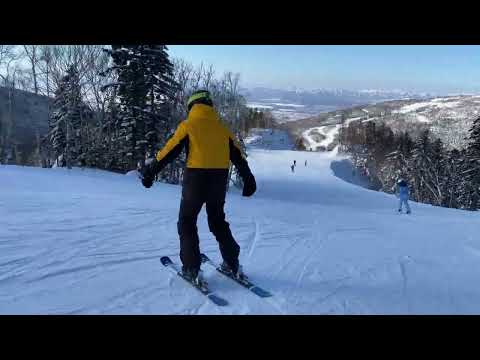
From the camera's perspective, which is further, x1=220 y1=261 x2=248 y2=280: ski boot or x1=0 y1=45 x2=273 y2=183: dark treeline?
x1=0 y1=45 x2=273 y2=183: dark treeline

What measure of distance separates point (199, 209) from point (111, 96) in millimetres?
30360

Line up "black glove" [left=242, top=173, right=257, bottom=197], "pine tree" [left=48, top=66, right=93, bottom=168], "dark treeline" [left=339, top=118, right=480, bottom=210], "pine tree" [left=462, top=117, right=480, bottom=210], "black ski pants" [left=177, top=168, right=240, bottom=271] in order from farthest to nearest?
"dark treeline" [left=339, top=118, right=480, bottom=210] < "pine tree" [left=462, top=117, right=480, bottom=210] < "pine tree" [left=48, top=66, right=93, bottom=168] < "black glove" [left=242, top=173, right=257, bottom=197] < "black ski pants" [left=177, top=168, right=240, bottom=271]

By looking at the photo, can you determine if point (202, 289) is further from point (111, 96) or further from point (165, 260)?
point (111, 96)

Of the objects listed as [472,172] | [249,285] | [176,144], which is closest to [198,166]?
[176,144]

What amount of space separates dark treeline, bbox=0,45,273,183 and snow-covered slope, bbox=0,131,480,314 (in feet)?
63.1

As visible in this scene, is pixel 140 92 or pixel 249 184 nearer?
pixel 249 184

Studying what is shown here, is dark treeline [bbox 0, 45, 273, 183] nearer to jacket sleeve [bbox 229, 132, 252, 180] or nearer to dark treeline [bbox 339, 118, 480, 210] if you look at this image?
jacket sleeve [bbox 229, 132, 252, 180]

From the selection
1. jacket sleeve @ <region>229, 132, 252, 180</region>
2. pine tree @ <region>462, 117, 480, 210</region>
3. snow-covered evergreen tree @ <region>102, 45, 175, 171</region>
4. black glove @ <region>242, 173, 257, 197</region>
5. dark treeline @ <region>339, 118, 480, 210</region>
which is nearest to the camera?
jacket sleeve @ <region>229, 132, 252, 180</region>

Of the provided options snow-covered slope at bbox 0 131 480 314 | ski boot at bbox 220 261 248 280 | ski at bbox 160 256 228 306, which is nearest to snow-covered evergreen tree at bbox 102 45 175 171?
snow-covered slope at bbox 0 131 480 314

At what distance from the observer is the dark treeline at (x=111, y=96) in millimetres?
26859

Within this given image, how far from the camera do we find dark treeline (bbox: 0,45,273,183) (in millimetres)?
26859

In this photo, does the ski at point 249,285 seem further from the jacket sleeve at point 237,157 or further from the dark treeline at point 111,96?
the dark treeline at point 111,96

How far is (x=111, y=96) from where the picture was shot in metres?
30.8
